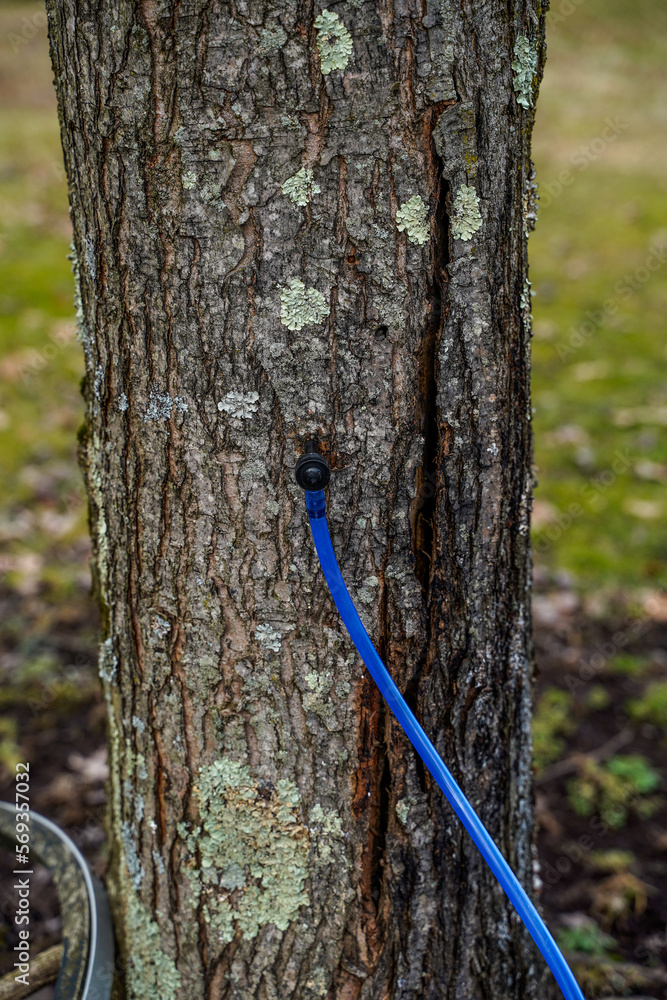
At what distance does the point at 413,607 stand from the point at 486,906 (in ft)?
2.38

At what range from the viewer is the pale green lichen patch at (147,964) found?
4.86 feet

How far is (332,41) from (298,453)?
61 cm

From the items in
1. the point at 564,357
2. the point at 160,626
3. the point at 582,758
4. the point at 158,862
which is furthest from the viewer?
the point at 564,357

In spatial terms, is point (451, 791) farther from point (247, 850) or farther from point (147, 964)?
point (147, 964)

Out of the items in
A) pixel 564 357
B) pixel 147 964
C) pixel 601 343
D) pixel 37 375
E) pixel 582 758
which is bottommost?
pixel 147 964

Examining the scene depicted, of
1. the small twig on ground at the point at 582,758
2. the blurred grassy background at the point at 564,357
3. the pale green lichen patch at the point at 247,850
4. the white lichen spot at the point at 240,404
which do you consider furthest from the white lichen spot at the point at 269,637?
the small twig on ground at the point at 582,758

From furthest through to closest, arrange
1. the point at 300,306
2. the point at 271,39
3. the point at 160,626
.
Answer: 1. the point at 160,626
2. the point at 300,306
3. the point at 271,39

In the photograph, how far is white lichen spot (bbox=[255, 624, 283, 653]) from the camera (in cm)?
123

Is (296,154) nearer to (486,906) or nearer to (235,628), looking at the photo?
(235,628)

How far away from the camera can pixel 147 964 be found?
4.99 ft

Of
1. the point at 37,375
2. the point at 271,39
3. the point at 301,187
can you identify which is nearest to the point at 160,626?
the point at 301,187

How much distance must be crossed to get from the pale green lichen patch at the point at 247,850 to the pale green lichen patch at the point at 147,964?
19cm

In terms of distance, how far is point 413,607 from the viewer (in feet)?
4.06

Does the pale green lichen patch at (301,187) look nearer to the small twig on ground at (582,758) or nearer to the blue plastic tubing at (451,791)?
the blue plastic tubing at (451,791)
